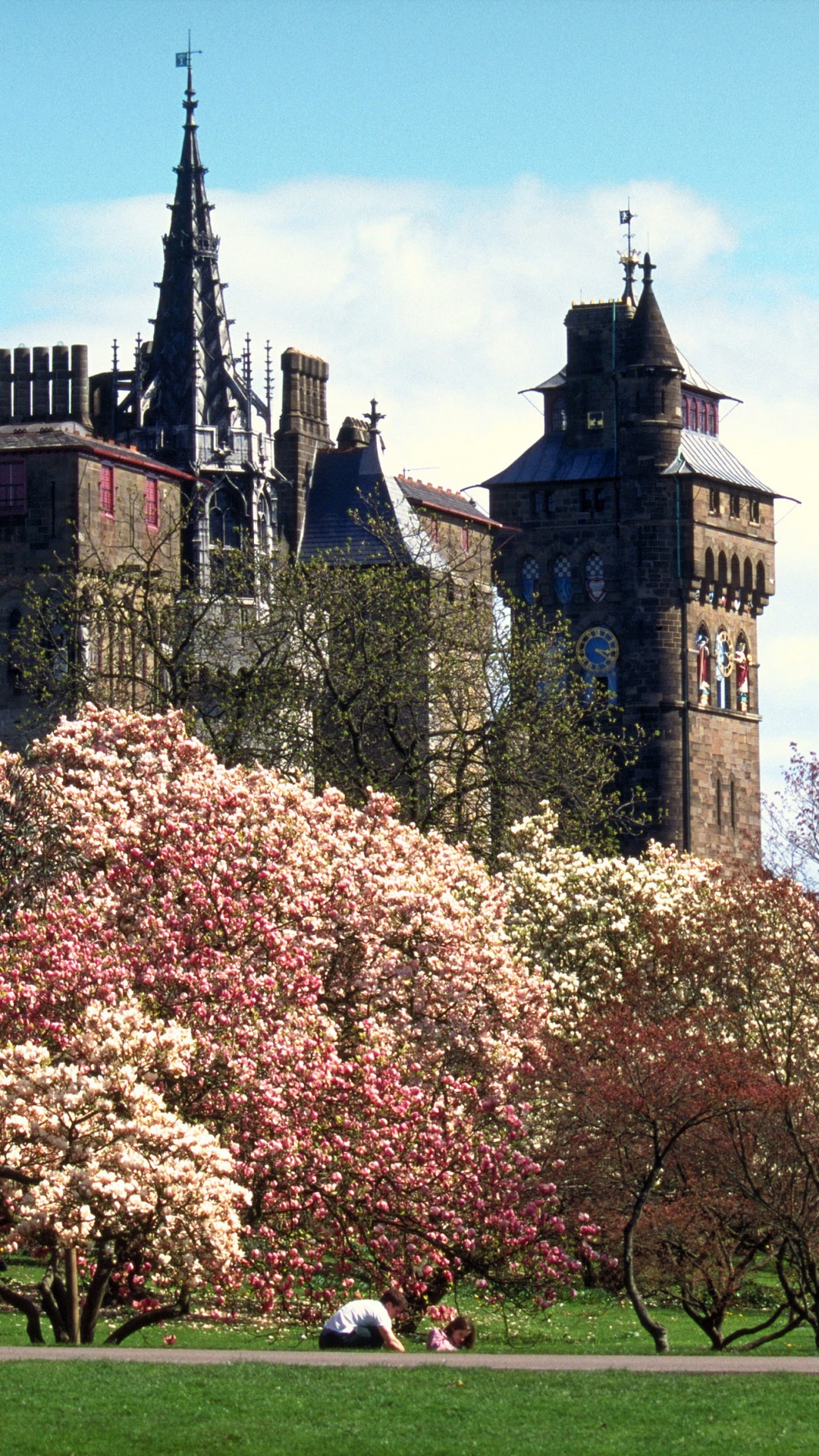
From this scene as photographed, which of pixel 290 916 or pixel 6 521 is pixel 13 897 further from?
pixel 6 521

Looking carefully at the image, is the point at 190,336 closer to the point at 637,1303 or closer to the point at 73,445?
the point at 73,445

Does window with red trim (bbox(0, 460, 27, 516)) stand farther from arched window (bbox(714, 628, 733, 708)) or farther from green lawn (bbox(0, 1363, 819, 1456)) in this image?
green lawn (bbox(0, 1363, 819, 1456))

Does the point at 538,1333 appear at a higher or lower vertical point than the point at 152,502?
lower

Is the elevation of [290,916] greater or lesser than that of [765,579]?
lesser

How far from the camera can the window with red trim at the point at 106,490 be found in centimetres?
8838

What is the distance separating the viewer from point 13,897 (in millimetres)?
35594

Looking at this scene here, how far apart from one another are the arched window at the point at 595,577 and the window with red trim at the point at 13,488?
29870mm

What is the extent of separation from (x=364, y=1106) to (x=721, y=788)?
7425cm

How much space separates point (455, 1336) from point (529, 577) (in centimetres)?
8474

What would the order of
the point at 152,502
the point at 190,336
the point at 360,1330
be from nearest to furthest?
1. the point at 360,1330
2. the point at 152,502
3. the point at 190,336

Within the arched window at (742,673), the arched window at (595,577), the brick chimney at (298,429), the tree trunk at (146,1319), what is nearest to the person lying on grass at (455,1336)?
→ the tree trunk at (146,1319)

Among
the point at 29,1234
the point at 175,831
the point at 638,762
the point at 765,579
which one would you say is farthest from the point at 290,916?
the point at 765,579

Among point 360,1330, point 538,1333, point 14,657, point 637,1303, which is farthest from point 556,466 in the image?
point 360,1330

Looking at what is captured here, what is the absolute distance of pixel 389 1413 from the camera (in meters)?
21.7
